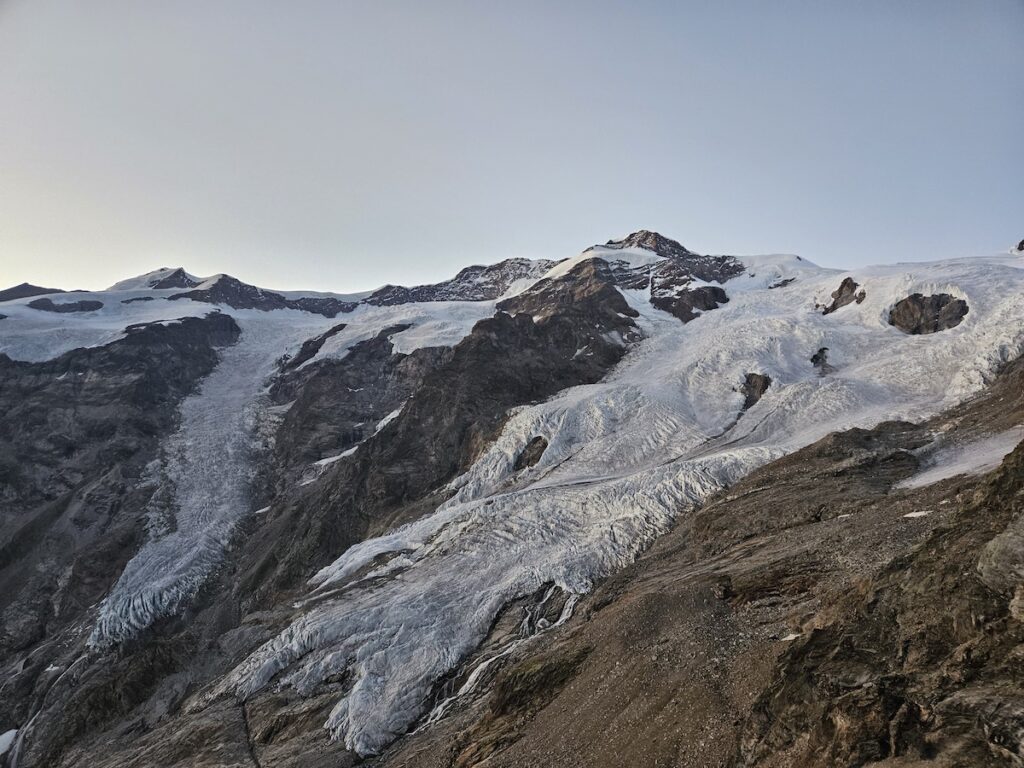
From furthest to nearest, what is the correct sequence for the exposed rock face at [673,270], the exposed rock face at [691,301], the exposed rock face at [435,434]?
the exposed rock face at [673,270] → the exposed rock face at [691,301] → the exposed rock face at [435,434]

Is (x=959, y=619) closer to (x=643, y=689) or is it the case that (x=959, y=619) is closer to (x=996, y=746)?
(x=996, y=746)

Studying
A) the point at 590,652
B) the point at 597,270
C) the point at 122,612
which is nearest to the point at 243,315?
the point at 597,270

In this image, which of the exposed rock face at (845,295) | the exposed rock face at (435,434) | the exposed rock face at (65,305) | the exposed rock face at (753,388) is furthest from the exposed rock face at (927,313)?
the exposed rock face at (65,305)

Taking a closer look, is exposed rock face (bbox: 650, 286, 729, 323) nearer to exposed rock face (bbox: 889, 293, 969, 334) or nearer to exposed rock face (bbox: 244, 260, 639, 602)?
exposed rock face (bbox: 244, 260, 639, 602)

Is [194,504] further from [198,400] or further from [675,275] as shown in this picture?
[675,275]

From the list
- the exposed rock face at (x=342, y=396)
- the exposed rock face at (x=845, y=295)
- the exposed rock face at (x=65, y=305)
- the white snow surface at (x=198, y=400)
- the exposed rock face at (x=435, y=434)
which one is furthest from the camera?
the exposed rock face at (x=65, y=305)

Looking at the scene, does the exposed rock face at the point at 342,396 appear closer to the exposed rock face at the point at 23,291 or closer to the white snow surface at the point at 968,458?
the white snow surface at the point at 968,458
